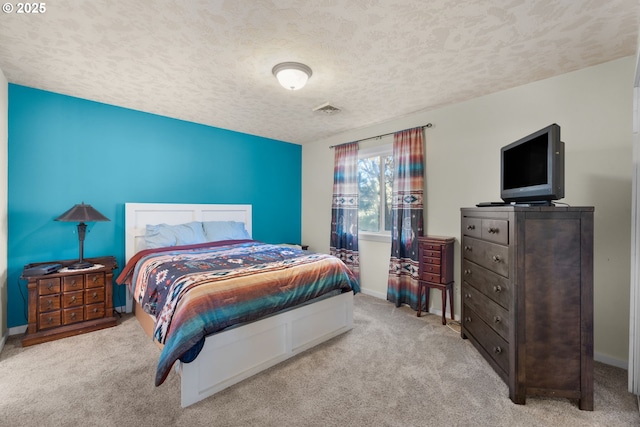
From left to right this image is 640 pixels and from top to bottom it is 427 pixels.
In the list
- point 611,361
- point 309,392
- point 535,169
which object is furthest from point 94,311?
point 611,361

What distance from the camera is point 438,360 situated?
234 cm

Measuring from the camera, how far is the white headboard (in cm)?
346

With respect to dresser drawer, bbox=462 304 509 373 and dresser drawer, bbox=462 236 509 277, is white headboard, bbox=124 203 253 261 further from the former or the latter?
dresser drawer, bbox=462 304 509 373

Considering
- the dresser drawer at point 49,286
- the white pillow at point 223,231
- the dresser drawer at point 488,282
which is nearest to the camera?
the dresser drawer at point 488,282

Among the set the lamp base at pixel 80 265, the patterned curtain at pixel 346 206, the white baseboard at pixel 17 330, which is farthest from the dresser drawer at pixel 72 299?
the patterned curtain at pixel 346 206

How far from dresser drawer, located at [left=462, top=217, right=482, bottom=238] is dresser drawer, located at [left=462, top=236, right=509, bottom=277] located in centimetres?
5

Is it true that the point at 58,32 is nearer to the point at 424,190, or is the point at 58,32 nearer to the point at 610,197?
the point at 424,190

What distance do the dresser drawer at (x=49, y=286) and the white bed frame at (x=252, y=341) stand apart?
2.57ft

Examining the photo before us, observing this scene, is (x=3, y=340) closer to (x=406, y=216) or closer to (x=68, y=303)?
(x=68, y=303)

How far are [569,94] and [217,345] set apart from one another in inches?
144

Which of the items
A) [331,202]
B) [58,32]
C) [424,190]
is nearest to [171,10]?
[58,32]

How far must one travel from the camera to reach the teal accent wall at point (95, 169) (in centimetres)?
286

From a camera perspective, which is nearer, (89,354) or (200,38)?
(200,38)

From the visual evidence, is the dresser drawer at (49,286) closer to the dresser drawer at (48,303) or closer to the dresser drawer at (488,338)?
the dresser drawer at (48,303)
